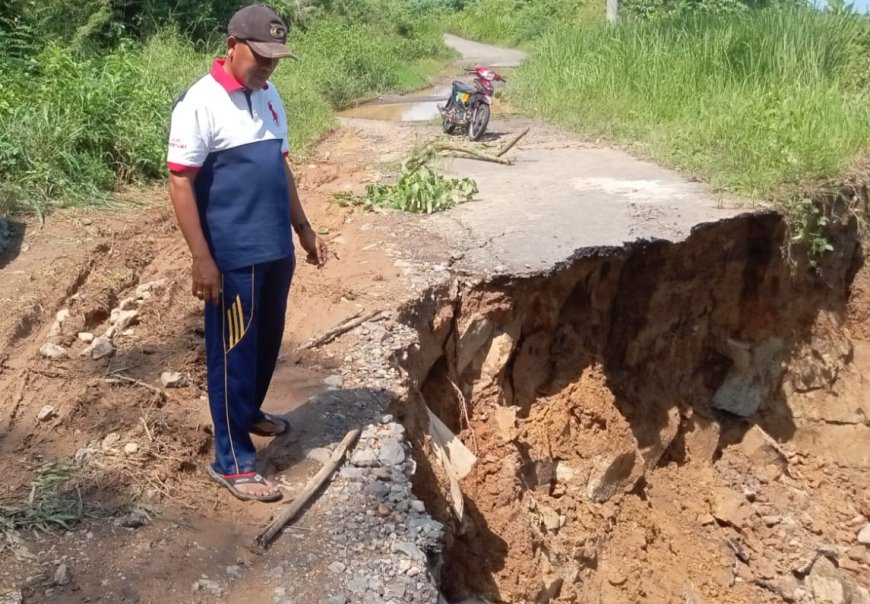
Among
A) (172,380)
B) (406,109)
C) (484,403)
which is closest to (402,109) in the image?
(406,109)

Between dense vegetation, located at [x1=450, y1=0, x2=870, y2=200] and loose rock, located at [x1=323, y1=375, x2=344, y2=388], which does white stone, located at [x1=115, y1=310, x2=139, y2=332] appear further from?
dense vegetation, located at [x1=450, y1=0, x2=870, y2=200]

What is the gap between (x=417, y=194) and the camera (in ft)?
20.4

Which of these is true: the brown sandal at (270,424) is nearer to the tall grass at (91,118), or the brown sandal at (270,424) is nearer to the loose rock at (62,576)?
the loose rock at (62,576)

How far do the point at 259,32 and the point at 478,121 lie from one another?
240 inches

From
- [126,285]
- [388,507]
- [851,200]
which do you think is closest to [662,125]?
[851,200]

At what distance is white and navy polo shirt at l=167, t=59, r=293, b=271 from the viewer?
2.62 meters

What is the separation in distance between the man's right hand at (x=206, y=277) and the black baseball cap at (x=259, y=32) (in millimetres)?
656

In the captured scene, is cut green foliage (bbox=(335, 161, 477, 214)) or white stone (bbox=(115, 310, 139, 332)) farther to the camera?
cut green foliage (bbox=(335, 161, 477, 214))

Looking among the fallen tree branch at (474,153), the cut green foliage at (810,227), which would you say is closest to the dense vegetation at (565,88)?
the cut green foliage at (810,227)

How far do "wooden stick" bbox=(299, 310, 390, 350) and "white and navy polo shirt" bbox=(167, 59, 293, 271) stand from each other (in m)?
1.40

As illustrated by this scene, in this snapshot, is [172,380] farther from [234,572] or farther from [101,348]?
[234,572]

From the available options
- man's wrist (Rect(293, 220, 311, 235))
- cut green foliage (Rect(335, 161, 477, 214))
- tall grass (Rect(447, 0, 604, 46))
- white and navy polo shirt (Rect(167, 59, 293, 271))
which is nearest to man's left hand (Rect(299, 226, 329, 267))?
man's wrist (Rect(293, 220, 311, 235))

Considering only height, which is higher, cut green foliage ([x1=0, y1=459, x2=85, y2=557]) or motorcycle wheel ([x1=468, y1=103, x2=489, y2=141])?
motorcycle wheel ([x1=468, y1=103, x2=489, y2=141])

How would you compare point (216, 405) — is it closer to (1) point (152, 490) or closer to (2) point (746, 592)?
(1) point (152, 490)
